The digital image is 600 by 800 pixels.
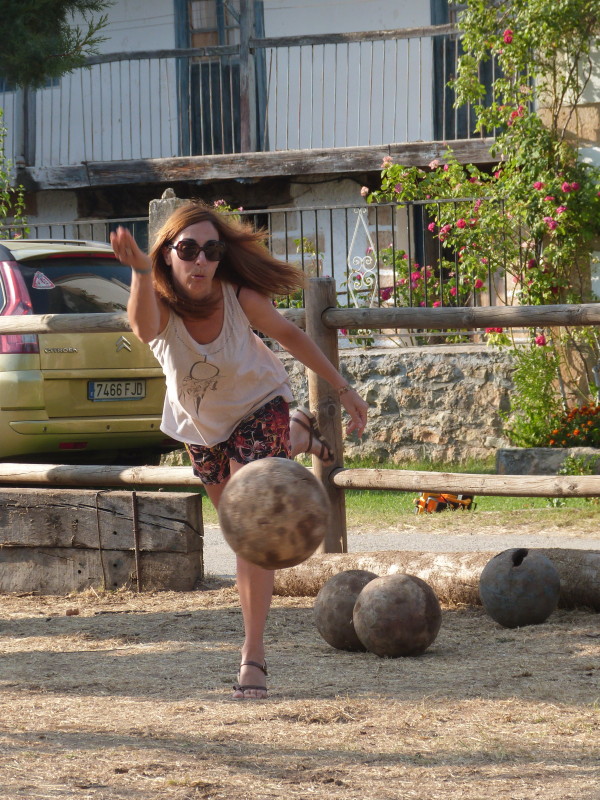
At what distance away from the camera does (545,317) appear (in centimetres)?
542

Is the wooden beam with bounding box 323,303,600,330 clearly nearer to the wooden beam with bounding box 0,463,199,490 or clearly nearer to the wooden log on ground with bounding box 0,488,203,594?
the wooden beam with bounding box 0,463,199,490

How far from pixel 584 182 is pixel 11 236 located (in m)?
6.75

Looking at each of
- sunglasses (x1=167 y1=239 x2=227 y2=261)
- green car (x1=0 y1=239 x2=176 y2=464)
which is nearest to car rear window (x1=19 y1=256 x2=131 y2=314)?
green car (x1=0 y1=239 x2=176 y2=464)

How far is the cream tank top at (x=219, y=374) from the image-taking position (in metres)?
3.89

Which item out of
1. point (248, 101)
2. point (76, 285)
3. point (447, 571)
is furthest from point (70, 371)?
point (248, 101)

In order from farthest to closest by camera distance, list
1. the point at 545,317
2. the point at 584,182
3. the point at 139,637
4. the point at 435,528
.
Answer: the point at 584,182
the point at 435,528
the point at 545,317
the point at 139,637

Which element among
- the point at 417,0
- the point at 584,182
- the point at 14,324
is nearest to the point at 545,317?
the point at 14,324

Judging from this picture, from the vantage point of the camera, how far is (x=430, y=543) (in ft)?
24.1

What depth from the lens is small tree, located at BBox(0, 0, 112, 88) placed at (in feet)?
22.6

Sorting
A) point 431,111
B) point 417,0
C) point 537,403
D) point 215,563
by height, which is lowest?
point 215,563

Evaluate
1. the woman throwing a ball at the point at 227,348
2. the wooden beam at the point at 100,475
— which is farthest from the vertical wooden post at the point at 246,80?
the woman throwing a ball at the point at 227,348

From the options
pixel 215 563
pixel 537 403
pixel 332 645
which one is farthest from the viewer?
pixel 537 403

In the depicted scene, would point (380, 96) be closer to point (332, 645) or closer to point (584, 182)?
point (584, 182)

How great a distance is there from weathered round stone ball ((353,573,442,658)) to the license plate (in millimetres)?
4207
